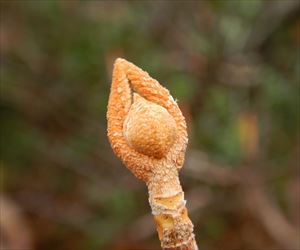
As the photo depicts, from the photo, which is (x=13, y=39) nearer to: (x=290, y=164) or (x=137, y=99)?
(x=290, y=164)

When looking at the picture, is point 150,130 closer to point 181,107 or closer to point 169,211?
point 169,211

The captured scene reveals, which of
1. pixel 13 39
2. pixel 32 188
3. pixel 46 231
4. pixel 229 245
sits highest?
→ pixel 13 39

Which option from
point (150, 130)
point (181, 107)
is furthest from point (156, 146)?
point (181, 107)

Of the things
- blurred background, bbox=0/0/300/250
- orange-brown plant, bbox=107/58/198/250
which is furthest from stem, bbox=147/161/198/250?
blurred background, bbox=0/0/300/250

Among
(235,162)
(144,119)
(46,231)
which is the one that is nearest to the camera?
(144,119)

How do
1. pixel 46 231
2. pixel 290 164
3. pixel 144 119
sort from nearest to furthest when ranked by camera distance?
pixel 144 119, pixel 290 164, pixel 46 231

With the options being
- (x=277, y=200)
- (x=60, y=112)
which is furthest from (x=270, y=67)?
(x=60, y=112)

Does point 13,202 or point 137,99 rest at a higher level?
point 13,202

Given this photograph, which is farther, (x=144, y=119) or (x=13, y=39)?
(x=13, y=39)
